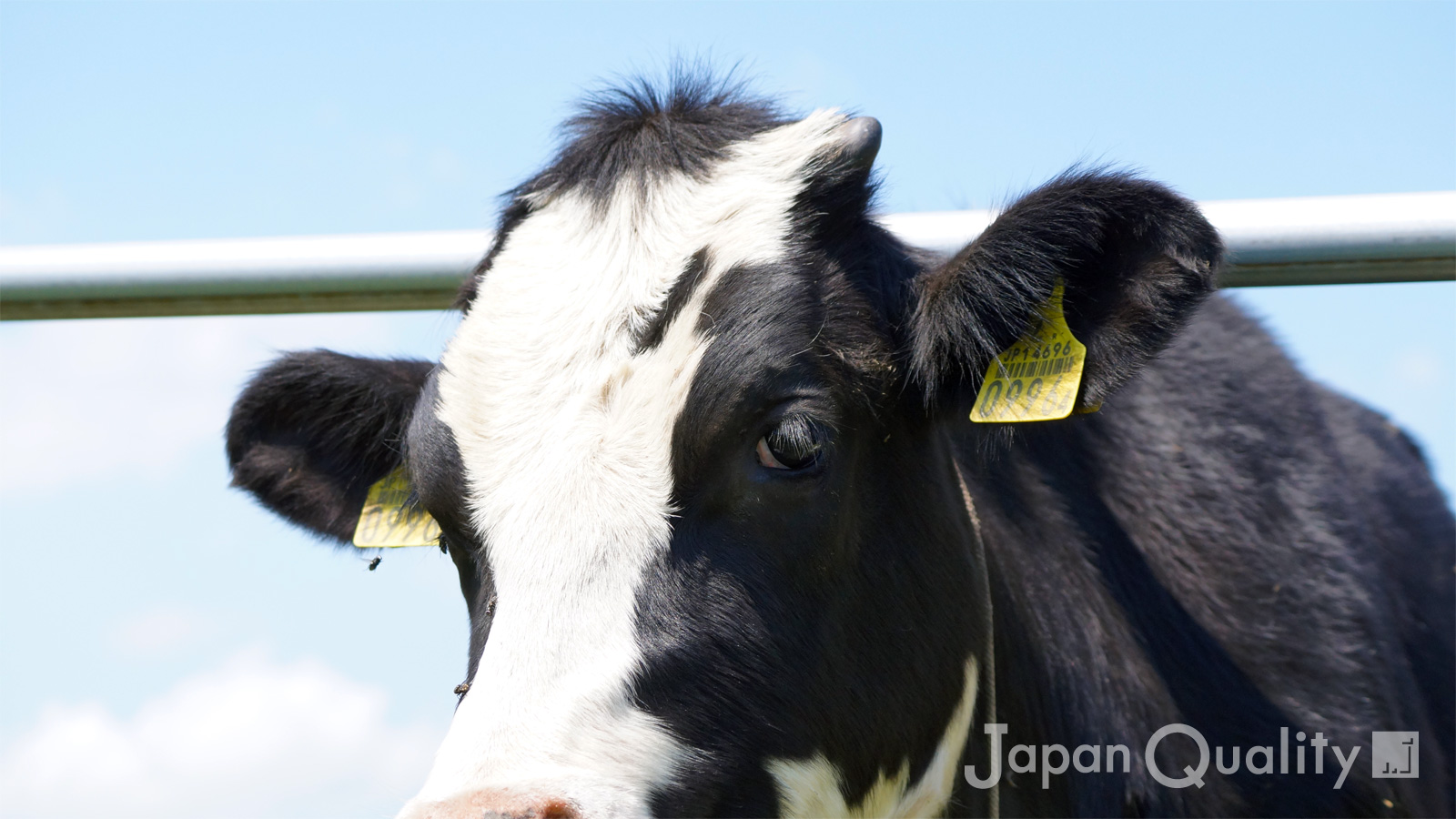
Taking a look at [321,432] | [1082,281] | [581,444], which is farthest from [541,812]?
[321,432]

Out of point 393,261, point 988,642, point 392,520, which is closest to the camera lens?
point 988,642

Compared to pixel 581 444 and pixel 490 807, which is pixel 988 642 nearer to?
pixel 581 444

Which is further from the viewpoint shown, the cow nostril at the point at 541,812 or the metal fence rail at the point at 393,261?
the metal fence rail at the point at 393,261

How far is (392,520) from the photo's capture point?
12.0ft

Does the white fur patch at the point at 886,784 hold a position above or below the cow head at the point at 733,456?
below

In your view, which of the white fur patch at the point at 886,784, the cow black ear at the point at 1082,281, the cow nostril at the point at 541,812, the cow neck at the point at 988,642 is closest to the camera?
the cow nostril at the point at 541,812

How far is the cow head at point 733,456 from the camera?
7.14ft

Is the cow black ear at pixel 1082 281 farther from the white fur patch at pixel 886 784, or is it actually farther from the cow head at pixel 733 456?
the white fur patch at pixel 886 784

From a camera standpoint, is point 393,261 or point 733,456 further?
point 393,261

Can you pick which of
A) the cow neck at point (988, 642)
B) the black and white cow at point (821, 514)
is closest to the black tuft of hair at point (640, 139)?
the black and white cow at point (821, 514)

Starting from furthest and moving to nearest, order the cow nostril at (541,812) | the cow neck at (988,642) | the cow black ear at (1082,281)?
the cow neck at (988,642)
the cow black ear at (1082,281)
the cow nostril at (541,812)

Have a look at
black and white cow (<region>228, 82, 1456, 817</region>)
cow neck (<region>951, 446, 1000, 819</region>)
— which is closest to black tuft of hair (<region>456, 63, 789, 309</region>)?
black and white cow (<region>228, 82, 1456, 817</region>)

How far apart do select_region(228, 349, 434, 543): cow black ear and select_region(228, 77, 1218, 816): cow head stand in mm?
723

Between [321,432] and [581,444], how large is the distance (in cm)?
163
